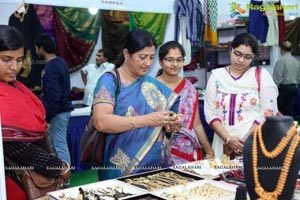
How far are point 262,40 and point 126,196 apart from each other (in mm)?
4010

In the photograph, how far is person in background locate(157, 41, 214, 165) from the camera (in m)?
2.17

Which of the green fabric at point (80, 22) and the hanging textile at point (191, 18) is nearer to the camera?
the hanging textile at point (191, 18)

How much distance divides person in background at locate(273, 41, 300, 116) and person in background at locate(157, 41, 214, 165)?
487cm

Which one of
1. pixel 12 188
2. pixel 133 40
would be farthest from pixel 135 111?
pixel 12 188

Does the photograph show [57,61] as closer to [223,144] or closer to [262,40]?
[223,144]

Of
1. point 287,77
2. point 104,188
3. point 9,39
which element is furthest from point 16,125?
point 287,77

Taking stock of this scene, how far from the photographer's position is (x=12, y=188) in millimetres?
1489

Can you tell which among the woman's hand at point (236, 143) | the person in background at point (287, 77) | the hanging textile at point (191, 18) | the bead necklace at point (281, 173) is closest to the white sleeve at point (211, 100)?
the woman's hand at point (236, 143)

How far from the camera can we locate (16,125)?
4.87 ft

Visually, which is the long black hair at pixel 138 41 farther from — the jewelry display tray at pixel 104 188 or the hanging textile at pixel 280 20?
the hanging textile at pixel 280 20

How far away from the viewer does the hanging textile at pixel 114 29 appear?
560 centimetres

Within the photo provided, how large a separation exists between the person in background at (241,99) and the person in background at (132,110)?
0.48m

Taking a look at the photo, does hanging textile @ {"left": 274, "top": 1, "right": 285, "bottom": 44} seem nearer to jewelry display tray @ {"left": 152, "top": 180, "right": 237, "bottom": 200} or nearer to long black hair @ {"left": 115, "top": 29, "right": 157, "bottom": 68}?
long black hair @ {"left": 115, "top": 29, "right": 157, "bottom": 68}

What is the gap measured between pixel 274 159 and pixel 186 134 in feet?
A: 3.68
